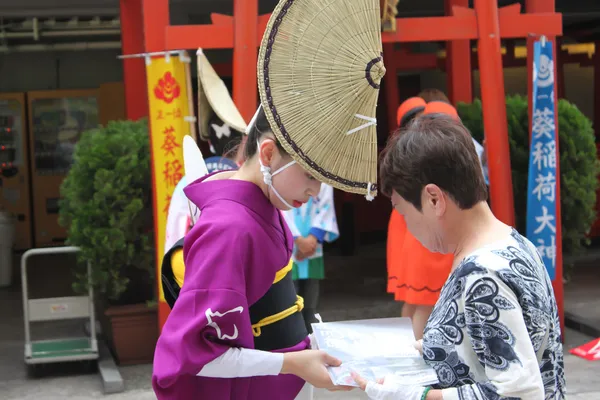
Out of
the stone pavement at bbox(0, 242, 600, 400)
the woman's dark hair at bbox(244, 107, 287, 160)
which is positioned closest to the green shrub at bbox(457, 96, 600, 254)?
the stone pavement at bbox(0, 242, 600, 400)

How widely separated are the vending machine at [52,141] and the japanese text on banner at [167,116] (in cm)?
648

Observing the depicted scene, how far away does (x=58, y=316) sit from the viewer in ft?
18.7

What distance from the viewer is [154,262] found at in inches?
223

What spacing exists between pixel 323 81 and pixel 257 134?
0.89 feet

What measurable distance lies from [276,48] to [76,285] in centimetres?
412

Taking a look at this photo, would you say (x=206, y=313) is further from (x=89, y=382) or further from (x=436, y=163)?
(x=89, y=382)

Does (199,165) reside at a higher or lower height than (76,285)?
higher

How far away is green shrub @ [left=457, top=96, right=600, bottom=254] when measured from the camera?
6.08 m

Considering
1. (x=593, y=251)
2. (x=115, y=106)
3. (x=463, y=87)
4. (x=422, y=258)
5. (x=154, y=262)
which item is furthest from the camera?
(x=115, y=106)

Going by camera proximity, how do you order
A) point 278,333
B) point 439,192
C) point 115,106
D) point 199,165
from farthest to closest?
point 115,106
point 199,165
point 278,333
point 439,192

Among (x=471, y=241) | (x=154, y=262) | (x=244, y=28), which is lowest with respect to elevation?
(x=154, y=262)

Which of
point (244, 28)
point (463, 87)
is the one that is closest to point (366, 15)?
point (244, 28)

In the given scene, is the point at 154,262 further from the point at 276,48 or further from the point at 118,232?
the point at 276,48

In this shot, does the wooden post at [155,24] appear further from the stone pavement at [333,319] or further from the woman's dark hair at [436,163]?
the woman's dark hair at [436,163]
